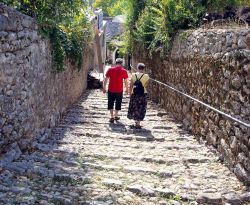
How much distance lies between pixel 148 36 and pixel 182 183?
8732 mm

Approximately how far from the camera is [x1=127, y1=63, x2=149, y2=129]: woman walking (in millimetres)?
7180

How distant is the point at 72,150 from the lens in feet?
17.6

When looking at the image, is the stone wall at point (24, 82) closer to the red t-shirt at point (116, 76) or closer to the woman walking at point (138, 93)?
the red t-shirt at point (116, 76)

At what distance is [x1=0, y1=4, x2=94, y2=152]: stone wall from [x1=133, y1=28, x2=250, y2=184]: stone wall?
2.76 metres

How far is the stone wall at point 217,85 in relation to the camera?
4.36 metres

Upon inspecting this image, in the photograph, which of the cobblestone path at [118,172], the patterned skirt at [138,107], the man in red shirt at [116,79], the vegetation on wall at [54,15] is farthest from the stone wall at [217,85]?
the vegetation on wall at [54,15]

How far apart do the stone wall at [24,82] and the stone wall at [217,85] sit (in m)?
2.76

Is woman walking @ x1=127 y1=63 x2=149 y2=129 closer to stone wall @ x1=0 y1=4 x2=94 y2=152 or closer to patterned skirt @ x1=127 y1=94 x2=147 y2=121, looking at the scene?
patterned skirt @ x1=127 y1=94 x2=147 y2=121

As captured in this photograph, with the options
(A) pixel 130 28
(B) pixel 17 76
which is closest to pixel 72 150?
(B) pixel 17 76

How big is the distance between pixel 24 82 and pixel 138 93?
2.79 meters

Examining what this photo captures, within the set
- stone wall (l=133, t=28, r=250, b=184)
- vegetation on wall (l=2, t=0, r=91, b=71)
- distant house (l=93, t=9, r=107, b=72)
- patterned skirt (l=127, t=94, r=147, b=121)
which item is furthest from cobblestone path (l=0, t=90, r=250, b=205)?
distant house (l=93, t=9, r=107, b=72)

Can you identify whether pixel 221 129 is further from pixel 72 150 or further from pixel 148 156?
pixel 72 150

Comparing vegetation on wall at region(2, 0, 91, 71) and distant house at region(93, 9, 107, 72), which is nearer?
vegetation on wall at region(2, 0, 91, 71)

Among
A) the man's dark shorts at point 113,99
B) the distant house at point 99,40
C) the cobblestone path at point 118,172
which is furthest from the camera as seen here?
the distant house at point 99,40
